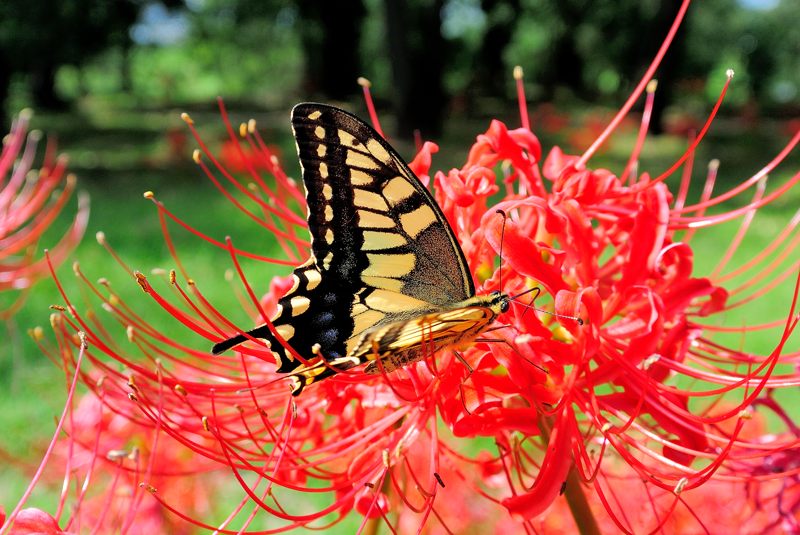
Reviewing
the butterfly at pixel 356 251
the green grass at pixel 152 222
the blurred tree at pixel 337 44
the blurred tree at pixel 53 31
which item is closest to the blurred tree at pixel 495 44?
the blurred tree at pixel 337 44

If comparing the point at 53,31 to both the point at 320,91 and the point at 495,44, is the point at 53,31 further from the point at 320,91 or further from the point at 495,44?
the point at 495,44

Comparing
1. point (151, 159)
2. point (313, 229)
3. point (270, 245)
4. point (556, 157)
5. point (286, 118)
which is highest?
point (286, 118)

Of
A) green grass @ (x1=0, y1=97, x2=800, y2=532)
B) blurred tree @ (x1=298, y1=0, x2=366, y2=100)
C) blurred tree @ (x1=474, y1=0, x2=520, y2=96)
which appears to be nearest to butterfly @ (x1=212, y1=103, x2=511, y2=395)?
green grass @ (x1=0, y1=97, x2=800, y2=532)

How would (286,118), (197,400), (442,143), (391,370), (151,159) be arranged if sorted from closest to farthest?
(391,370) → (197,400) → (151,159) → (442,143) → (286,118)

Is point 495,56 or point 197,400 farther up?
point 495,56

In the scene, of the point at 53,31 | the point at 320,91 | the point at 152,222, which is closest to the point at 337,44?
the point at 320,91

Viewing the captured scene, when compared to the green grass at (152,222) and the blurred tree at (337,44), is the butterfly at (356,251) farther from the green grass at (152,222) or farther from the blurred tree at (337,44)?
the blurred tree at (337,44)

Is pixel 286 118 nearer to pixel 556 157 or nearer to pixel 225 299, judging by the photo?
pixel 225 299

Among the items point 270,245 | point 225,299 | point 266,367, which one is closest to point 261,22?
point 270,245
